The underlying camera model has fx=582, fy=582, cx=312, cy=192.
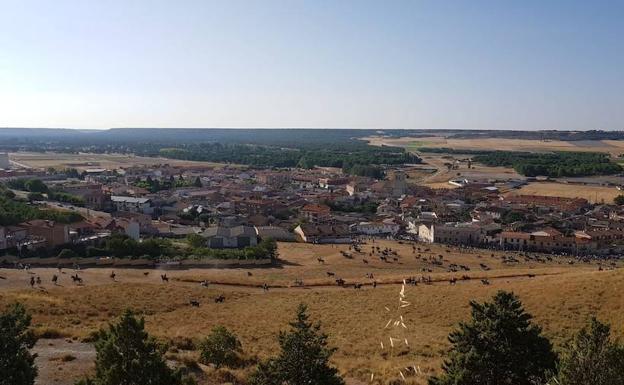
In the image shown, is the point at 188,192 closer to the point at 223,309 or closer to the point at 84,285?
the point at 84,285

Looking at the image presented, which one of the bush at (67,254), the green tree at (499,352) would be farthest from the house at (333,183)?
the green tree at (499,352)

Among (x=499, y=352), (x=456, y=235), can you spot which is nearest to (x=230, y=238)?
(x=456, y=235)

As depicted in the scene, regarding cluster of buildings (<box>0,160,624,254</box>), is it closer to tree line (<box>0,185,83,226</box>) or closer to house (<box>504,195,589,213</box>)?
house (<box>504,195,589,213</box>)

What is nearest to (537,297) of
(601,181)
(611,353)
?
(611,353)

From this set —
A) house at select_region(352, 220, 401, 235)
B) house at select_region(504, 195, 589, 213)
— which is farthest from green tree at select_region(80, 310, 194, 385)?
house at select_region(504, 195, 589, 213)

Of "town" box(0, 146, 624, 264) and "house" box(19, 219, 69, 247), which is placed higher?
"house" box(19, 219, 69, 247)

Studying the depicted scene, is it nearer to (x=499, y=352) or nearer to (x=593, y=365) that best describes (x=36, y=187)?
(x=499, y=352)
